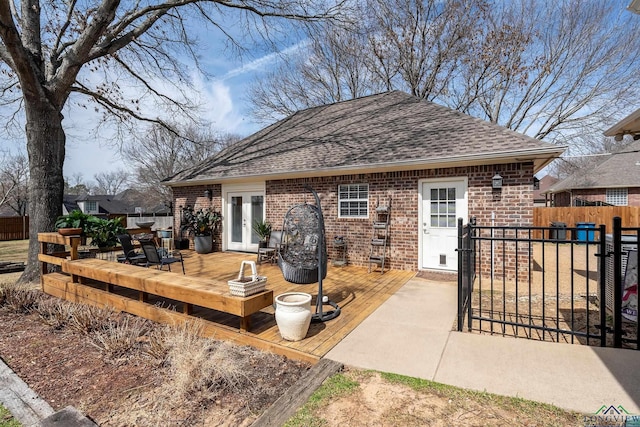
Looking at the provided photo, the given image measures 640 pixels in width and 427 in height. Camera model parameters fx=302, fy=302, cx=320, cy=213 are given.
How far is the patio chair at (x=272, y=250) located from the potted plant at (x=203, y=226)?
8.28 ft

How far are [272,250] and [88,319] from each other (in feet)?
15.1

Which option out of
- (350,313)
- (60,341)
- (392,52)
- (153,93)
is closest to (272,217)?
(350,313)

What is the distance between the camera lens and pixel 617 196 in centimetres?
1847

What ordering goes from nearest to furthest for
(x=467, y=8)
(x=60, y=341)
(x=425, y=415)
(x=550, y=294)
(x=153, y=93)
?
1. (x=425, y=415)
2. (x=60, y=341)
3. (x=550, y=294)
4. (x=153, y=93)
5. (x=467, y=8)

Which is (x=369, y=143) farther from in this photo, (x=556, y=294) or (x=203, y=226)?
(x=203, y=226)

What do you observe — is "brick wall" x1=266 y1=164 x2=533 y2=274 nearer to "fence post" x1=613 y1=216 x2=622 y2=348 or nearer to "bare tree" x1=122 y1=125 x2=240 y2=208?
"fence post" x1=613 y1=216 x2=622 y2=348

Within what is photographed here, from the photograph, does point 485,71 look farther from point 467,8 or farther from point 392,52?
point 392,52

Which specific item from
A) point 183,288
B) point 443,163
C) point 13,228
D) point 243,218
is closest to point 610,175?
point 443,163

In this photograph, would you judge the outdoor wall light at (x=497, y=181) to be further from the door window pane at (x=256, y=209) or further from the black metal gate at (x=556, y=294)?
the door window pane at (x=256, y=209)

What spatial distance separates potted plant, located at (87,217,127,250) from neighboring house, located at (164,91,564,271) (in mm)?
3672

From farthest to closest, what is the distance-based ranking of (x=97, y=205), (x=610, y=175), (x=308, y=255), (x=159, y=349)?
(x=97, y=205), (x=610, y=175), (x=308, y=255), (x=159, y=349)

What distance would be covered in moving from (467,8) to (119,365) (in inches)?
710

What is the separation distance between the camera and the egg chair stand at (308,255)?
411 cm

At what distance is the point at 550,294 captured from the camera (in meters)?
5.48
